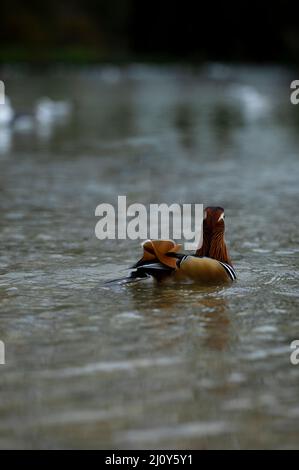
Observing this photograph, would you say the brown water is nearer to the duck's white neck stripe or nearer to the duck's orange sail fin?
the duck's white neck stripe

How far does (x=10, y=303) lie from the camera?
5781 millimetres

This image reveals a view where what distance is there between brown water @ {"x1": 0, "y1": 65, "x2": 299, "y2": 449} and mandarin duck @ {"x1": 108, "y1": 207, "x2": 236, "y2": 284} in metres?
0.08

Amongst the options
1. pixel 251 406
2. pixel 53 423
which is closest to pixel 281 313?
pixel 251 406

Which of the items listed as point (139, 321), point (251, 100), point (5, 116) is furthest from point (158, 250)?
point (251, 100)

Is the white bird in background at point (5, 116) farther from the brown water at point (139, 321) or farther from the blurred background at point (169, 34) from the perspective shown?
the blurred background at point (169, 34)

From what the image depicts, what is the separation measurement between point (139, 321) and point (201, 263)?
29.4 inches

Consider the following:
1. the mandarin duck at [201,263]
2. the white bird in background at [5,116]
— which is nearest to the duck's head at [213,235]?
the mandarin duck at [201,263]

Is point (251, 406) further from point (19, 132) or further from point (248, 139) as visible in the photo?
point (19, 132)

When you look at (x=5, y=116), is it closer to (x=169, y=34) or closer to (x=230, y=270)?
(x=230, y=270)

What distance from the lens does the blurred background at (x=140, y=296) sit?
4.07 metres

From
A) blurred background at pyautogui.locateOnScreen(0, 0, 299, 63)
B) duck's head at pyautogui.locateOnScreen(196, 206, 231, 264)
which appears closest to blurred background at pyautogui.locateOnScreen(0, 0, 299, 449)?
duck's head at pyautogui.locateOnScreen(196, 206, 231, 264)

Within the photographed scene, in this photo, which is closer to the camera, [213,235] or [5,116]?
[213,235]

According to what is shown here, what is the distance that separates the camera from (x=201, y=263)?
596 centimetres

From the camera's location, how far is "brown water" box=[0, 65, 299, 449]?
4023mm
